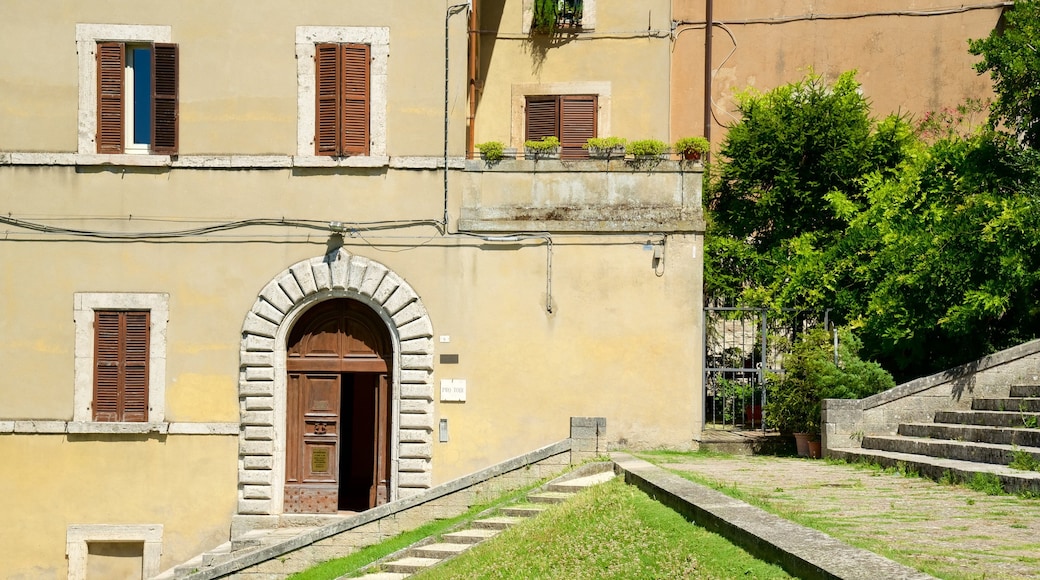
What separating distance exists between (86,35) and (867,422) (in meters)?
11.4

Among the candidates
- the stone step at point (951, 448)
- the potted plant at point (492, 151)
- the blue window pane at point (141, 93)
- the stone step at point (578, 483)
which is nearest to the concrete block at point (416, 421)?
the stone step at point (578, 483)

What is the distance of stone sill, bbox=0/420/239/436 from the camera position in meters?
17.3

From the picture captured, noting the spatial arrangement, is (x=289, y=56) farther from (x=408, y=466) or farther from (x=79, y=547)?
(x=79, y=547)

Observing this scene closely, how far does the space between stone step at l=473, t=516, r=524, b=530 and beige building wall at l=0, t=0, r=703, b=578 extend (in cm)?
338

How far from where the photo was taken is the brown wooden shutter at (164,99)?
57.8 ft

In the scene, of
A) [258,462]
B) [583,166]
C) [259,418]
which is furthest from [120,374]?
[583,166]

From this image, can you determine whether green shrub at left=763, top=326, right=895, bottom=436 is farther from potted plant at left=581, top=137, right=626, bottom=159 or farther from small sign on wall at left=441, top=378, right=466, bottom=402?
small sign on wall at left=441, top=378, right=466, bottom=402

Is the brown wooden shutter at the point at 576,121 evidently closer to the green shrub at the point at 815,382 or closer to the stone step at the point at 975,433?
the green shrub at the point at 815,382

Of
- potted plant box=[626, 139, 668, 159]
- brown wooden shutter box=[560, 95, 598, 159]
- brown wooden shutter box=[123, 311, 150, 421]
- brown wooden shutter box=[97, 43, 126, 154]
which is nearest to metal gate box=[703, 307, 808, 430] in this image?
potted plant box=[626, 139, 668, 159]

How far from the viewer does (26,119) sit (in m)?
17.6

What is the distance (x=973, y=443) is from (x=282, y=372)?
8867 millimetres

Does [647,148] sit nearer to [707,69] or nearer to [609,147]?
[609,147]

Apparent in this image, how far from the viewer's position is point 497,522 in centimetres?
1393

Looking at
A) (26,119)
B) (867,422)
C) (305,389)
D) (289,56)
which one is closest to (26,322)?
(26,119)
